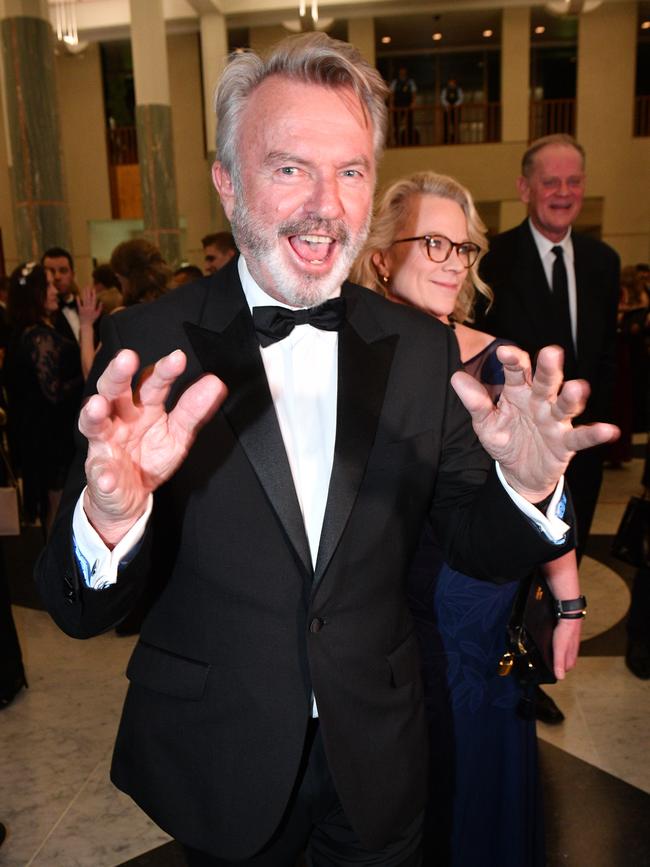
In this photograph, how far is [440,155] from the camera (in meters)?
14.5

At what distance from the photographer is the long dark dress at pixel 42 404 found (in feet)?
13.2

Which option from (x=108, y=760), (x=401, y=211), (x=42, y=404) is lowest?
(x=108, y=760)

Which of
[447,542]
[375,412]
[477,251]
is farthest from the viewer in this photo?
[477,251]

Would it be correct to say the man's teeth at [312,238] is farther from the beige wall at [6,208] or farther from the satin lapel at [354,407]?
the beige wall at [6,208]

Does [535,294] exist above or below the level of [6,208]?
below

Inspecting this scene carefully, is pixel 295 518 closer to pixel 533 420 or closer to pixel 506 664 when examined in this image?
pixel 533 420

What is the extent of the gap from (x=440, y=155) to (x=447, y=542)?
14.1 metres

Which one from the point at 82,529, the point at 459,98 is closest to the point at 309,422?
the point at 82,529

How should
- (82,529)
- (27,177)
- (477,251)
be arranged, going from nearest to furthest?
(82,529), (477,251), (27,177)

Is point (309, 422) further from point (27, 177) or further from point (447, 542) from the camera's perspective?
point (27, 177)

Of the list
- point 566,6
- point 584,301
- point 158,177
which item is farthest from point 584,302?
point 566,6

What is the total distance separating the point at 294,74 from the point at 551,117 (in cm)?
1549

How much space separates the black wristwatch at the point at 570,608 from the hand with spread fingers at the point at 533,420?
2.62 ft

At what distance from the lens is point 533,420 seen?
43.3 inches
